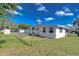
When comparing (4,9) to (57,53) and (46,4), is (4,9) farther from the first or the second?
(57,53)

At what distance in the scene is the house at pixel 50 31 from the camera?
7992 millimetres

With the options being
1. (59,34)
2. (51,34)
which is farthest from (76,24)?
(51,34)

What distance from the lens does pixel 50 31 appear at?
815cm

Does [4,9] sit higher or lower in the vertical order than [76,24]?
higher

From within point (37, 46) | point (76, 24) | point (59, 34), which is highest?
point (76, 24)

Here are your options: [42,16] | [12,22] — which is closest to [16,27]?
[12,22]

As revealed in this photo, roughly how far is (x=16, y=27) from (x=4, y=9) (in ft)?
1.86

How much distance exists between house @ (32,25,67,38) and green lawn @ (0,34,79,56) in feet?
0.43

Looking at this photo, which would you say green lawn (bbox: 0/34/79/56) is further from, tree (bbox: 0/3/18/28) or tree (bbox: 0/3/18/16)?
tree (bbox: 0/3/18/16)

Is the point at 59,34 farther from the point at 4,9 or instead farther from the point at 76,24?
the point at 4,9

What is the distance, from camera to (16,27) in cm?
790

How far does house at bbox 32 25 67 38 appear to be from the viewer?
799cm

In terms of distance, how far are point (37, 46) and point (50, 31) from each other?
23.3 inches

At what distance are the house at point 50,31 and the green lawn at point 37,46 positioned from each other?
0.43 ft
